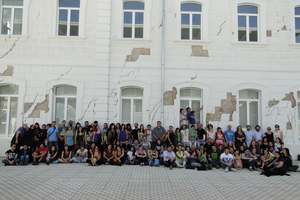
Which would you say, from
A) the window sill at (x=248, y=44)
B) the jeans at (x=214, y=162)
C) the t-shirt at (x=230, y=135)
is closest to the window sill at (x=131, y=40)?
the window sill at (x=248, y=44)

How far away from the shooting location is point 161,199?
5.71 metres

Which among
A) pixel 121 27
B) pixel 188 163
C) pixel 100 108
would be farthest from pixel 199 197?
pixel 121 27

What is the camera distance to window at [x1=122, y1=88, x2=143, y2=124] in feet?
38.7

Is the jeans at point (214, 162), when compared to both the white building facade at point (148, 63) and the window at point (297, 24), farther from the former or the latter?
the window at point (297, 24)

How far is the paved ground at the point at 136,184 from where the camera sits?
601 cm

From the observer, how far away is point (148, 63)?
1163cm

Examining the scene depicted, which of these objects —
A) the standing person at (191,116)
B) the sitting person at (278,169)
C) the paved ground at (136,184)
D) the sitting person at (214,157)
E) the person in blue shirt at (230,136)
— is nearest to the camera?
the paved ground at (136,184)

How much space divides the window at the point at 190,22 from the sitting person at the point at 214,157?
5.71 m

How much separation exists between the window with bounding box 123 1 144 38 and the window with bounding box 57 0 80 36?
242cm

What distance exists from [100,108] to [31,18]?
5.67 metres

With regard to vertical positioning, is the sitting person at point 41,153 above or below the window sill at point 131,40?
below

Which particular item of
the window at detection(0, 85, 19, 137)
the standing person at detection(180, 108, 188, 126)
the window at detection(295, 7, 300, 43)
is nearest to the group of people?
the standing person at detection(180, 108, 188, 126)

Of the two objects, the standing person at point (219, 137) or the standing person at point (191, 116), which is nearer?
the standing person at point (219, 137)

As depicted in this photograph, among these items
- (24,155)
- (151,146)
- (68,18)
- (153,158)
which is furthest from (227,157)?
(68,18)
